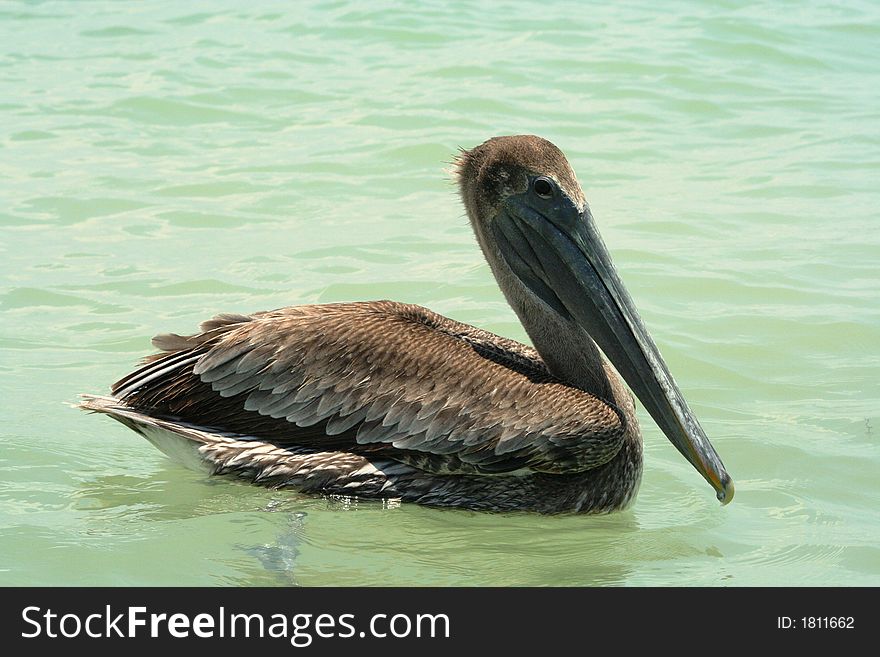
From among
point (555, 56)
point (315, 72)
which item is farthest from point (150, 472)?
point (555, 56)

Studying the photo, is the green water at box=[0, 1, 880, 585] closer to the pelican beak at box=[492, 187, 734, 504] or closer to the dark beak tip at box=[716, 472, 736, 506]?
the dark beak tip at box=[716, 472, 736, 506]

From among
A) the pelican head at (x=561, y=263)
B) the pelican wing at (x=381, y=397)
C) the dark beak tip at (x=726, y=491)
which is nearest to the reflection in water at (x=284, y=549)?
the pelican wing at (x=381, y=397)

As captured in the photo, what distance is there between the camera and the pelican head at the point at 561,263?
17.2 ft

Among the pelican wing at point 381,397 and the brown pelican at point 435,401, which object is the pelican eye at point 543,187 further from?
the pelican wing at point 381,397

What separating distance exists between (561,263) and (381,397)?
0.95m

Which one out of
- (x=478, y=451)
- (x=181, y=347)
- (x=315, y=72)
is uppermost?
(x=315, y=72)

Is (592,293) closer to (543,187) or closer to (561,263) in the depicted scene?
(561,263)

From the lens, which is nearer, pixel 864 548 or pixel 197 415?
pixel 864 548

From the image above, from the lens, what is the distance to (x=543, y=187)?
541 cm

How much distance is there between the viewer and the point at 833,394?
6.39 m

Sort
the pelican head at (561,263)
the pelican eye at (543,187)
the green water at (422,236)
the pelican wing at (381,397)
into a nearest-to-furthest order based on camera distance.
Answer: the green water at (422,236) < the pelican wing at (381,397) < the pelican head at (561,263) < the pelican eye at (543,187)
